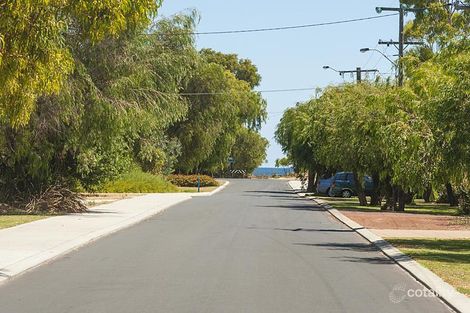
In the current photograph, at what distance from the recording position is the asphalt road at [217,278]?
10297 mm

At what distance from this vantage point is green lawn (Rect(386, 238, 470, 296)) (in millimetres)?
12951

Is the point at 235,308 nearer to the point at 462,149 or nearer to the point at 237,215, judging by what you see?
the point at 462,149

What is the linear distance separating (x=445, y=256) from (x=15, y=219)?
14.5 meters

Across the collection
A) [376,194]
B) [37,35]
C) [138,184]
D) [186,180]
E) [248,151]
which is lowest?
[376,194]

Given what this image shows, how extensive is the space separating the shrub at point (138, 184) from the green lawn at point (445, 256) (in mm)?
35041

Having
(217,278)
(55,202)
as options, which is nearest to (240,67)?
(55,202)

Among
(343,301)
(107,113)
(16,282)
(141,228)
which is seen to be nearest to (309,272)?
(343,301)

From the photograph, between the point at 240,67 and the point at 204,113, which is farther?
the point at 240,67

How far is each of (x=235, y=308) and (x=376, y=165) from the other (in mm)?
28019

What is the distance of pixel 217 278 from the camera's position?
12.7 metres

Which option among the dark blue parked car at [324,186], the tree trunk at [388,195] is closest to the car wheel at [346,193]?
the dark blue parked car at [324,186]

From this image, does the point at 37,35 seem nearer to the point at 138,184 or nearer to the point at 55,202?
the point at 55,202

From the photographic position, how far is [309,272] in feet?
44.9

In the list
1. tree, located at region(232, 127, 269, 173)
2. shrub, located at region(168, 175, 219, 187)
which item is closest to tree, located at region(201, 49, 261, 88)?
tree, located at region(232, 127, 269, 173)
